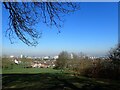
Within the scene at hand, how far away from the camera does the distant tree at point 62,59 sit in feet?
89.7

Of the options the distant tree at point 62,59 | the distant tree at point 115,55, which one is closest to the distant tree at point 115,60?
the distant tree at point 115,55

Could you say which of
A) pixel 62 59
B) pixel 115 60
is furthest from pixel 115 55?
pixel 62 59

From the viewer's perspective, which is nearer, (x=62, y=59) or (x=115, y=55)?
(x=115, y=55)

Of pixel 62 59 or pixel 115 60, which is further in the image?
pixel 62 59

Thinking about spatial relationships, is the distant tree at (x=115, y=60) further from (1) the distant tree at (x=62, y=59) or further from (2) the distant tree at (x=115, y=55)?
(1) the distant tree at (x=62, y=59)

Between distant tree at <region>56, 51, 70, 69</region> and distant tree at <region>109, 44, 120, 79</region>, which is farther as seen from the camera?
distant tree at <region>56, 51, 70, 69</region>

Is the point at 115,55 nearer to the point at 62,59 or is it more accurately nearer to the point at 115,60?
the point at 115,60

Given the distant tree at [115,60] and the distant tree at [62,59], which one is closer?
the distant tree at [115,60]

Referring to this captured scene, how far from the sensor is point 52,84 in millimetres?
10195

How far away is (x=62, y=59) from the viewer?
28.0 meters

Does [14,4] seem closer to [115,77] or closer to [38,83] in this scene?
[38,83]

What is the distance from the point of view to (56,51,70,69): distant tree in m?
27.3

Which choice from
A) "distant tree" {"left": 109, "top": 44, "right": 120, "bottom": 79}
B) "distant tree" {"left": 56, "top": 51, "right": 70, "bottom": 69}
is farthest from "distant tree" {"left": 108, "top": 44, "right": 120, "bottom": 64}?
"distant tree" {"left": 56, "top": 51, "right": 70, "bottom": 69}

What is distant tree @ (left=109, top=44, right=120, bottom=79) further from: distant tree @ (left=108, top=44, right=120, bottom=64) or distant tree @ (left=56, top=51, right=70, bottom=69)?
distant tree @ (left=56, top=51, right=70, bottom=69)
